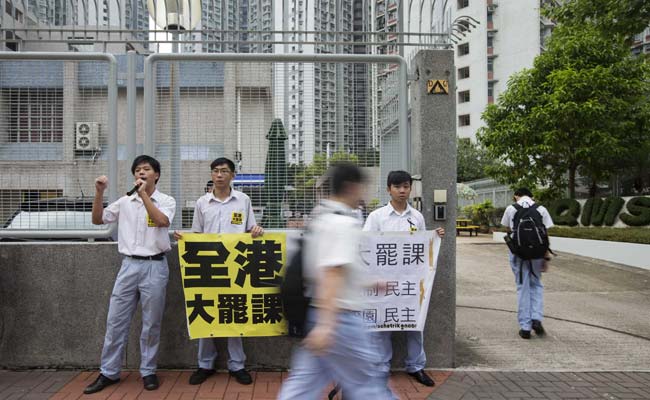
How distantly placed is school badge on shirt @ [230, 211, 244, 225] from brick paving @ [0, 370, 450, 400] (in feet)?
4.72

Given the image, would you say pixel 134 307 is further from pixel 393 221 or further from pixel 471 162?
pixel 471 162

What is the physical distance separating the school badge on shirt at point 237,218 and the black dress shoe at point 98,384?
5.64ft

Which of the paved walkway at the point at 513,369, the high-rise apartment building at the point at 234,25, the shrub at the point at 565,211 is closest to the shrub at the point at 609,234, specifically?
the shrub at the point at 565,211

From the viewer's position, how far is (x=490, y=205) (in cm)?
2602

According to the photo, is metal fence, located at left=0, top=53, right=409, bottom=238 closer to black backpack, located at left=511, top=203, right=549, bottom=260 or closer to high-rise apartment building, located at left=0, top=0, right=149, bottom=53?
high-rise apartment building, located at left=0, top=0, right=149, bottom=53

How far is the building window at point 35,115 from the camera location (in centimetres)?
506

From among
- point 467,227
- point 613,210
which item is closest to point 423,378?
point 613,210

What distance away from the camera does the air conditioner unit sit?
507 centimetres

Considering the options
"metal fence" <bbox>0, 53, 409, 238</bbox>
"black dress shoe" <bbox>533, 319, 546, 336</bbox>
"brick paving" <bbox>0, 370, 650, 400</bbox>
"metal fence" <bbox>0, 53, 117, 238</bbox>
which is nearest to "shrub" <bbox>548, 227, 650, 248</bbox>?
"black dress shoe" <bbox>533, 319, 546, 336</bbox>

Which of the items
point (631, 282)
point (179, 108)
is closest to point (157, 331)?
point (179, 108)

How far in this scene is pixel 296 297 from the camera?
9.26 feet

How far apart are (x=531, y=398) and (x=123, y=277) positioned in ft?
11.7

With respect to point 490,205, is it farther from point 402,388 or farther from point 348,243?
point 348,243

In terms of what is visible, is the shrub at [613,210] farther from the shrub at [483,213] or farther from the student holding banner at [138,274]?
the student holding banner at [138,274]
